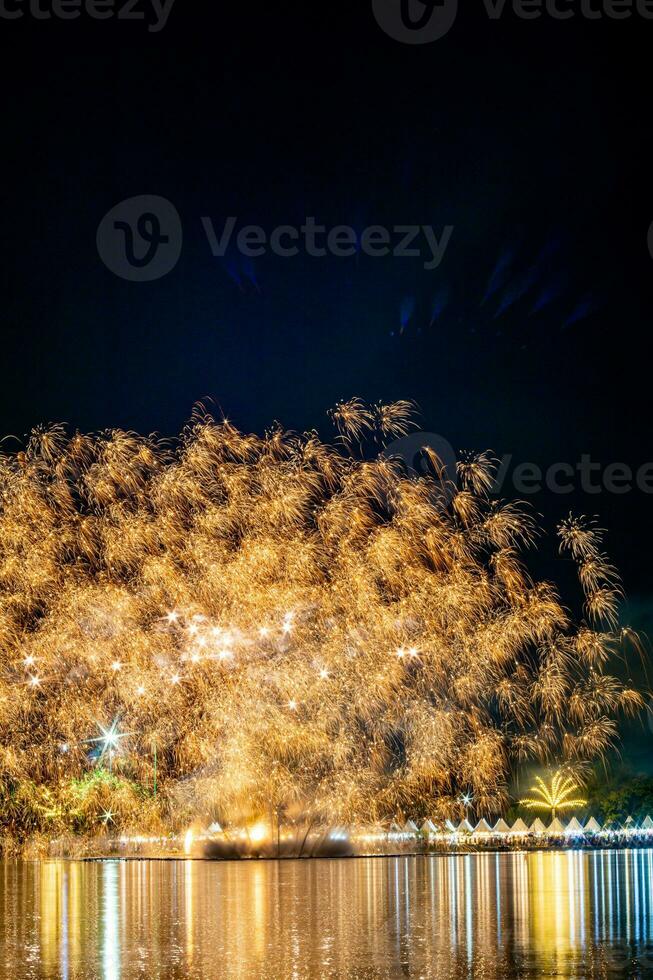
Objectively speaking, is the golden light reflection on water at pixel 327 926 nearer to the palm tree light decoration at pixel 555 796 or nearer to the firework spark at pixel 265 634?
the firework spark at pixel 265 634

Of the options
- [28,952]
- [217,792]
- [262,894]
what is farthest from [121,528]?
[28,952]

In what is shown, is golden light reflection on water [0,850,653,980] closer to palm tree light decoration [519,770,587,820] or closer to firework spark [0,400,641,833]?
Result: firework spark [0,400,641,833]

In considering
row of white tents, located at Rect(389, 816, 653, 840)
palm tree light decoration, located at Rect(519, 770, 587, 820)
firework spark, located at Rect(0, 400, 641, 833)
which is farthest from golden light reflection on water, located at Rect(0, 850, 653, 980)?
palm tree light decoration, located at Rect(519, 770, 587, 820)

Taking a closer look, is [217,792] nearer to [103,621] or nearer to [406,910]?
[103,621]

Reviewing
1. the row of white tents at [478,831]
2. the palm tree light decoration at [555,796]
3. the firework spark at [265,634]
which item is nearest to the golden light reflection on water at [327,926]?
the firework spark at [265,634]

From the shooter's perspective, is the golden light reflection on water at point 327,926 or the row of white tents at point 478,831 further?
the row of white tents at point 478,831

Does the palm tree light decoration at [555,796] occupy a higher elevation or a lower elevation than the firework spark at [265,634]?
lower
